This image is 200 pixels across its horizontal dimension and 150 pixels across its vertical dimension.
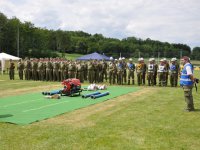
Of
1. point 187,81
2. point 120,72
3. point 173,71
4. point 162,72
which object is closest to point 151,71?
point 162,72

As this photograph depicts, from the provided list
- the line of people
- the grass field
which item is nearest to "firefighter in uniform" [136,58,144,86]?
the line of people

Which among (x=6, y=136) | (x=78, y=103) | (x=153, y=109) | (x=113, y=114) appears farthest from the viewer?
(x=78, y=103)

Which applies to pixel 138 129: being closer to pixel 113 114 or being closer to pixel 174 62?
pixel 113 114

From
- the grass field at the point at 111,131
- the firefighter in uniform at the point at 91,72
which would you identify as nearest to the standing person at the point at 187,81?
the grass field at the point at 111,131

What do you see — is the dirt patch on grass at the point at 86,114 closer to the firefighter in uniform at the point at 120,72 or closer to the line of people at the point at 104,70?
the line of people at the point at 104,70

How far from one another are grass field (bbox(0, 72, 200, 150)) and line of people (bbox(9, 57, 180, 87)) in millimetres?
9545

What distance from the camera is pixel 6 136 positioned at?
828 centimetres

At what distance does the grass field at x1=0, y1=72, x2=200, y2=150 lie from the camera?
7.59 metres

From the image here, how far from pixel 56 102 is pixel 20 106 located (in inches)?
66.4

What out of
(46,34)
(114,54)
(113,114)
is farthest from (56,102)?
(46,34)

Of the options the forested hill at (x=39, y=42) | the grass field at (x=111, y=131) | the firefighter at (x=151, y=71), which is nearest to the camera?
the grass field at (x=111, y=131)

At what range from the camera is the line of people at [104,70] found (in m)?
22.0

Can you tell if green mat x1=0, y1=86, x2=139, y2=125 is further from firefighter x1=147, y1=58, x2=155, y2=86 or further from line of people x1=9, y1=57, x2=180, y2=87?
line of people x1=9, y1=57, x2=180, y2=87

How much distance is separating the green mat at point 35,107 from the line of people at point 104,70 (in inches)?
262
